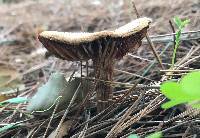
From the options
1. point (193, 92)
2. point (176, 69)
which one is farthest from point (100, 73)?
point (193, 92)

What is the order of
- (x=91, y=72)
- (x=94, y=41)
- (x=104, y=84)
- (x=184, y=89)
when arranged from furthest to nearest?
1. (x=91, y=72)
2. (x=104, y=84)
3. (x=94, y=41)
4. (x=184, y=89)

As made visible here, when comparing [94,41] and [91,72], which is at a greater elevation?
[94,41]

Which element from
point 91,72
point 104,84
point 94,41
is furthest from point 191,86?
point 91,72

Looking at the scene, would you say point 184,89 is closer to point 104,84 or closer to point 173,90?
point 173,90

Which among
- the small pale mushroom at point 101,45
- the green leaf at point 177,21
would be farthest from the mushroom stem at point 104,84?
the green leaf at point 177,21

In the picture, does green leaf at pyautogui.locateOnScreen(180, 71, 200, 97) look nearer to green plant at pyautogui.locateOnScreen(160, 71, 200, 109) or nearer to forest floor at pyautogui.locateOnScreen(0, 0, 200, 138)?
green plant at pyautogui.locateOnScreen(160, 71, 200, 109)

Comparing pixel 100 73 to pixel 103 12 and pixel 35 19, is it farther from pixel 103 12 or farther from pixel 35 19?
pixel 35 19

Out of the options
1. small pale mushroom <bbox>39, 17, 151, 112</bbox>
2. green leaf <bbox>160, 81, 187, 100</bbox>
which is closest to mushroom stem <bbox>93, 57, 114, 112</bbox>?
small pale mushroom <bbox>39, 17, 151, 112</bbox>
